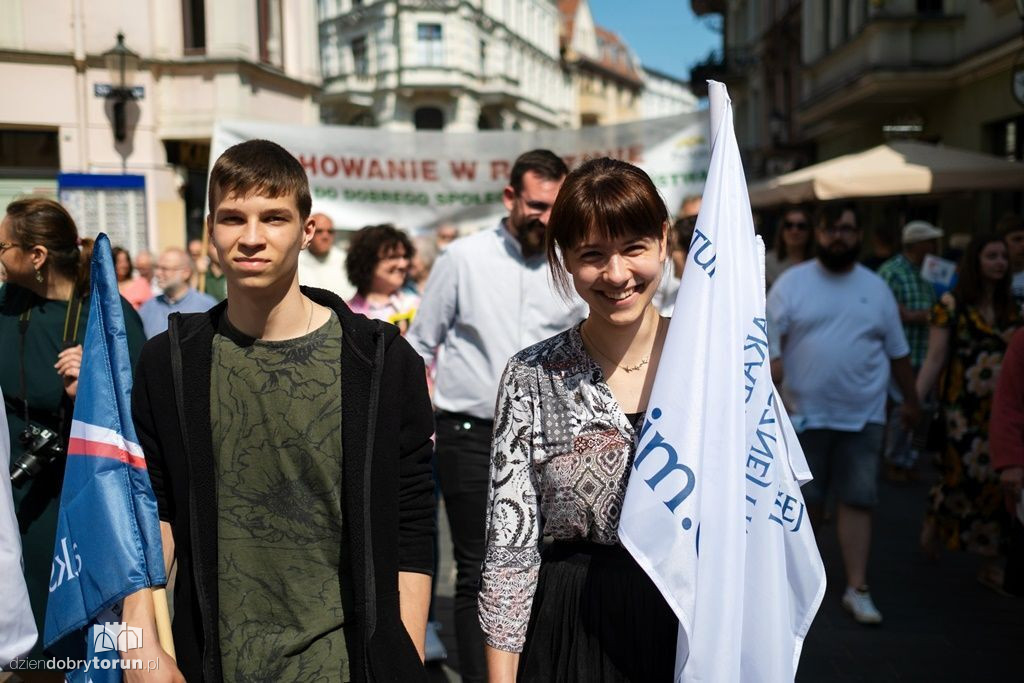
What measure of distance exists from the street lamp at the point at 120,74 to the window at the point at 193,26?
1699 millimetres

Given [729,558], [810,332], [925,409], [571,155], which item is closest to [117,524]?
[729,558]

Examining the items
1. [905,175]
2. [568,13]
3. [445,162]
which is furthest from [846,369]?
[568,13]

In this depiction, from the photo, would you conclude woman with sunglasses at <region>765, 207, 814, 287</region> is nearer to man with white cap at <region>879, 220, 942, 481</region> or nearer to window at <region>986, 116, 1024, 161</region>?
man with white cap at <region>879, 220, 942, 481</region>

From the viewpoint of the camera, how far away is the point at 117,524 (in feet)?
7.14

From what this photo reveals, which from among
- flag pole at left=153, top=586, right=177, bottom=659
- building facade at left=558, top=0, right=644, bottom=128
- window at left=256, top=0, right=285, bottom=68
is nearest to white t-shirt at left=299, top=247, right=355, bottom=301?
flag pole at left=153, top=586, right=177, bottom=659

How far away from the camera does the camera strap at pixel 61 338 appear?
352 cm

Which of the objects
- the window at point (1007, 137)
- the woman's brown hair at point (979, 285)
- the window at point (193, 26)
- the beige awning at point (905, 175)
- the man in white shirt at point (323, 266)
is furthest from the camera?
the window at point (193, 26)

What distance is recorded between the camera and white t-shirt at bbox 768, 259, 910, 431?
5.50 meters

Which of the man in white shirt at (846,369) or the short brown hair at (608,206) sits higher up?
the short brown hair at (608,206)

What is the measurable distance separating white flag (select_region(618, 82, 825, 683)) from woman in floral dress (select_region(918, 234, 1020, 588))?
13.8 ft

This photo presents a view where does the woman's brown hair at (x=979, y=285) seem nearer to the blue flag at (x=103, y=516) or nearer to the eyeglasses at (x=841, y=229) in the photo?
the eyeglasses at (x=841, y=229)

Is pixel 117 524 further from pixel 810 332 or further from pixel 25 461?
pixel 810 332

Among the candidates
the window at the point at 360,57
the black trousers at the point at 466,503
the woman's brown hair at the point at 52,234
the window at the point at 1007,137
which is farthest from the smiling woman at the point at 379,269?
the window at the point at 360,57

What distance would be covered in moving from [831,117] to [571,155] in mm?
15140
